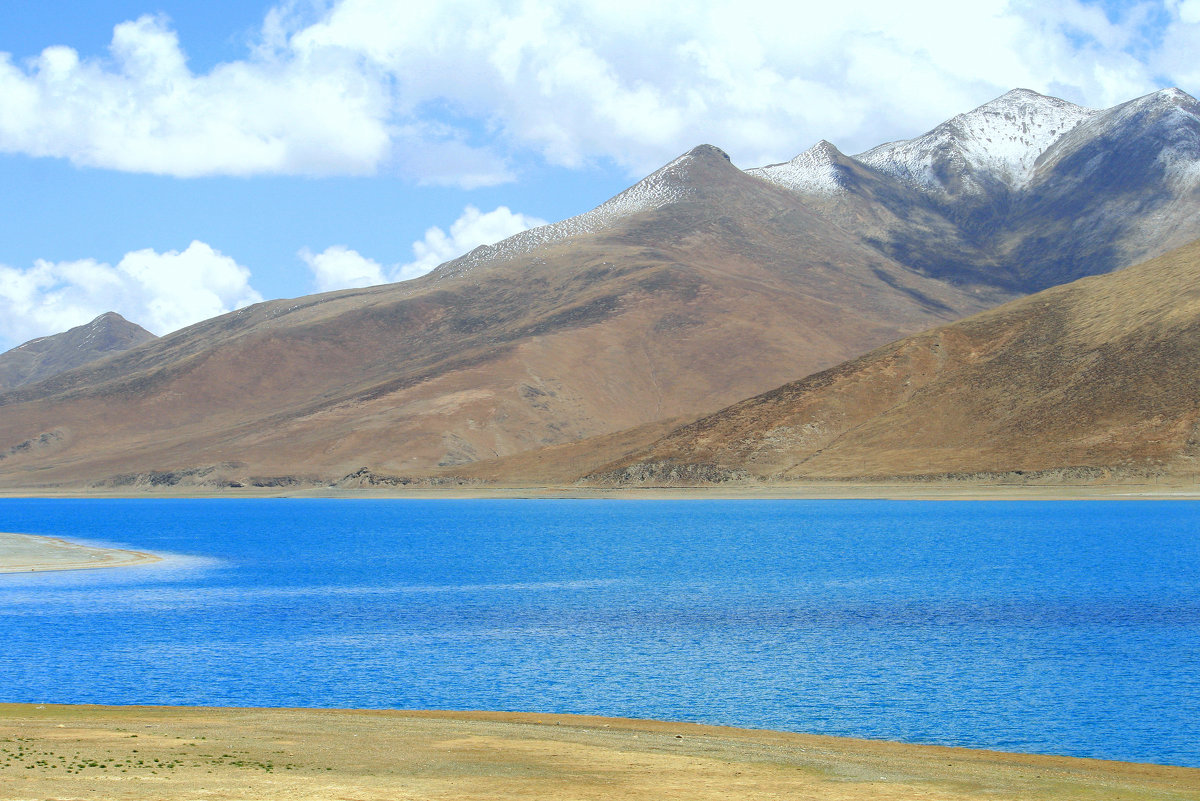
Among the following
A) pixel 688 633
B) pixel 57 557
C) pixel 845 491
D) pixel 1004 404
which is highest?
pixel 1004 404

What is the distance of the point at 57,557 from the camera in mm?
77562

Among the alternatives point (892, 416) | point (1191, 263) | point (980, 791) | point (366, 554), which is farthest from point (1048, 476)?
point (980, 791)

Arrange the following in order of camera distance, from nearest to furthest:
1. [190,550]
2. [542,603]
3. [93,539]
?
[542,603]
[190,550]
[93,539]

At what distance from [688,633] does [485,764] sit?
824 inches

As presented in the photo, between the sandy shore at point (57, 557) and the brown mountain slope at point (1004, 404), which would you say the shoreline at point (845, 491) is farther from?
the sandy shore at point (57, 557)

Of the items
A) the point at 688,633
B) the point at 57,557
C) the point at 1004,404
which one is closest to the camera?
the point at 688,633

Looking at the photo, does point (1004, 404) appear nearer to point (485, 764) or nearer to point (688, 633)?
point (688, 633)

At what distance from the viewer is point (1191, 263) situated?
16238 centimetres

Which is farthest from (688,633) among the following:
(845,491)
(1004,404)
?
(1004,404)

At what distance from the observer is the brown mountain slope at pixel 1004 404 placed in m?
142

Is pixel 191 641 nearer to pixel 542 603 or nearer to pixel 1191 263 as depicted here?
pixel 542 603

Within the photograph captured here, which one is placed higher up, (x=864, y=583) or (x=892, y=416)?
(x=892, y=416)

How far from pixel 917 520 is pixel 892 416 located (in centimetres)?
6001

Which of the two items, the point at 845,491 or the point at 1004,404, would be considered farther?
the point at 1004,404
